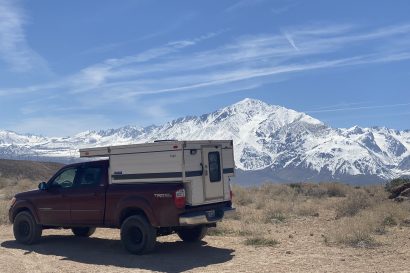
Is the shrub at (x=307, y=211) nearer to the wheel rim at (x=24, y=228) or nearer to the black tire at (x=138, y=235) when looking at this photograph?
the black tire at (x=138, y=235)

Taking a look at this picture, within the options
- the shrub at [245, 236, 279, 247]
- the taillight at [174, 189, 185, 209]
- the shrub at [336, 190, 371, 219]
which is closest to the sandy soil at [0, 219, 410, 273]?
the shrub at [245, 236, 279, 247]

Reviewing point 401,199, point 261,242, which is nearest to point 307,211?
point 401,199

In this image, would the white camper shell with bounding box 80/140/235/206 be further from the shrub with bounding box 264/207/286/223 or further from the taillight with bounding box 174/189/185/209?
the shrub with bounding box 264/207/286/223

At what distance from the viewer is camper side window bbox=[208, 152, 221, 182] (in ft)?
43.9

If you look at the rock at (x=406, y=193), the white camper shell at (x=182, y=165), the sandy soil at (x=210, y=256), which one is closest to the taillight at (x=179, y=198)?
the white camper shell at (x=182, y=165)

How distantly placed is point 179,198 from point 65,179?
3567mm

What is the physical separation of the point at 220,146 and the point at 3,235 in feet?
22.9

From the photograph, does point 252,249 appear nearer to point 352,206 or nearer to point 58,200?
point 58,200

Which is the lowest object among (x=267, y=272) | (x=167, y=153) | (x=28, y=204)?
(x=267, y=272)

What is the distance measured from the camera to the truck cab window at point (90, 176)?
1395cm

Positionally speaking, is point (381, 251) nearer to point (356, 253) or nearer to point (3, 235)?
point (356, 253)

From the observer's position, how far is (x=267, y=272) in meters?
11.3

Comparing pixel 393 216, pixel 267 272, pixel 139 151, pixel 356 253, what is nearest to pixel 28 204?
pixel 139 151

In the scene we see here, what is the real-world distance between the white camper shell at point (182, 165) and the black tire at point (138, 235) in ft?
2.86
